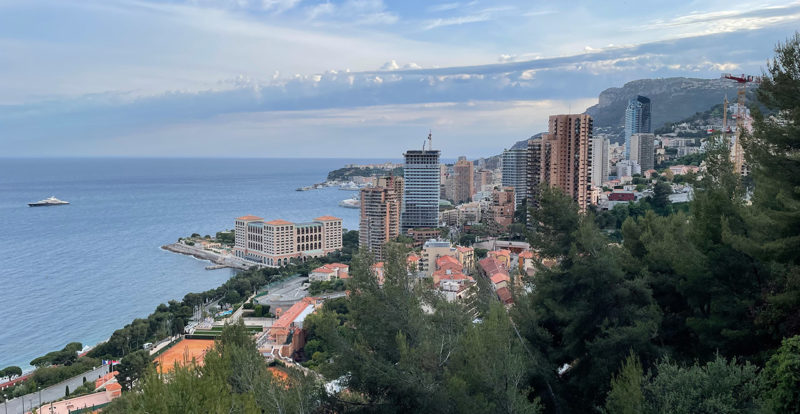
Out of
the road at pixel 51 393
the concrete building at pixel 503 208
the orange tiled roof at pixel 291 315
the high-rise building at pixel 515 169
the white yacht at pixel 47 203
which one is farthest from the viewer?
the white yacht at pixel 47 203

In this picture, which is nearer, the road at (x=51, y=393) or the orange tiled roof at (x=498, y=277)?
the road at (x=51, y=393)

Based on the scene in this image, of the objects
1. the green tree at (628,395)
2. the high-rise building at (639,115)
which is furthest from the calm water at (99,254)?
the high-rise building at (639,115)

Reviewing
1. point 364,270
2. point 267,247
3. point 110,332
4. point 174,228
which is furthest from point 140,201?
point 364,270

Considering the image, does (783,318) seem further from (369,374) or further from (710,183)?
(369,374)

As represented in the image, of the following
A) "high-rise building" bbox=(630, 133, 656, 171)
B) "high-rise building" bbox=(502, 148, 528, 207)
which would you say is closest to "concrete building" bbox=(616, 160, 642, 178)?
"high-rise building" bbox=(630, 133, 656, 171)

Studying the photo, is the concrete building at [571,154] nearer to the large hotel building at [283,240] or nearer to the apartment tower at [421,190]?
the apartment tower at [421,190]

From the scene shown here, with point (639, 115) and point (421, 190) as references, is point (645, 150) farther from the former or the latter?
point (421, 190)

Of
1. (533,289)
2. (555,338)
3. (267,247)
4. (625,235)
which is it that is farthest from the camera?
(267,247)
